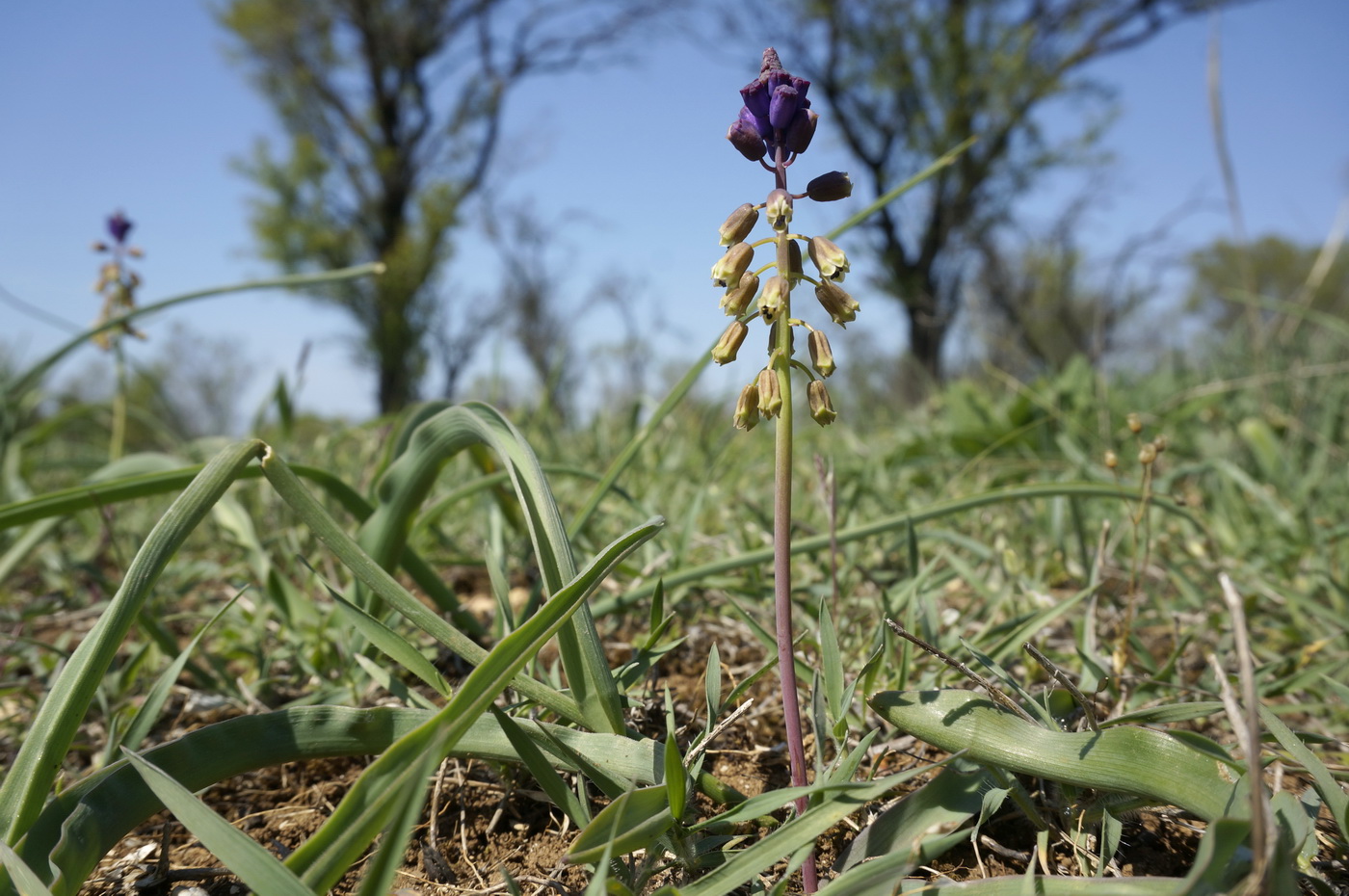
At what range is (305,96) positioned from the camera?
23.3 meters

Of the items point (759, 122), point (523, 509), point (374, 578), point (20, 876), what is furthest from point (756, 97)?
point (20, 876)

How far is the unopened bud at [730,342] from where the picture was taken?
2.31 ft

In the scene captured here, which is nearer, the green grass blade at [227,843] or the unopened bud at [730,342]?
the green grass blade at [227,843]

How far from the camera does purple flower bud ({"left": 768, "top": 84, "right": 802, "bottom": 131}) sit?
26.7 inches

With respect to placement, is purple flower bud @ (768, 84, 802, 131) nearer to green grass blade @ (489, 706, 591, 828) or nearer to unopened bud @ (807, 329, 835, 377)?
unopened bud @ (807, 329, 835, 377)

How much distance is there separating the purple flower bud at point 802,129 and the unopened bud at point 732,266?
0.09 metres

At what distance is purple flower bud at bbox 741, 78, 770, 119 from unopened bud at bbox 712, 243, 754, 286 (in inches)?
4.5

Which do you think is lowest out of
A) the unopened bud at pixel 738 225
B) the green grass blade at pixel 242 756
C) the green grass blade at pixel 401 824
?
the green grass blade at pixel 242 756

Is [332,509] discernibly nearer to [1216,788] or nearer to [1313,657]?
[1216,788]

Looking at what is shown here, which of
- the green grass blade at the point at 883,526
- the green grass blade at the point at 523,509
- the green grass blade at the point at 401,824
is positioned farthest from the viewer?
the green grass blade at the point at 883,526

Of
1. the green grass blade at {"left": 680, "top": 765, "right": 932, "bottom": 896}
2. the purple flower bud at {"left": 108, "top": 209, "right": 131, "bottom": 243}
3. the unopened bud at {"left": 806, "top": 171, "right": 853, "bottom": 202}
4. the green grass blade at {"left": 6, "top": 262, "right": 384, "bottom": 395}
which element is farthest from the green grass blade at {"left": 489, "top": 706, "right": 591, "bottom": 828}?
the purple flower bud at {"left": 108, "top": 209, "right": 131, "bottom": 243}

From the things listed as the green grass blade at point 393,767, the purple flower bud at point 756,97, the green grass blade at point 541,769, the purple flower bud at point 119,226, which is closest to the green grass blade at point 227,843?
the green grass blade at point 393,767

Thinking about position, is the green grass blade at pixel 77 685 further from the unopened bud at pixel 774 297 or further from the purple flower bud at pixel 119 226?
the purple flower bud at pixel 119 226

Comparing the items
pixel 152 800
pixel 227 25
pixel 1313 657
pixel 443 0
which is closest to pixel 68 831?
pixel 152 800
